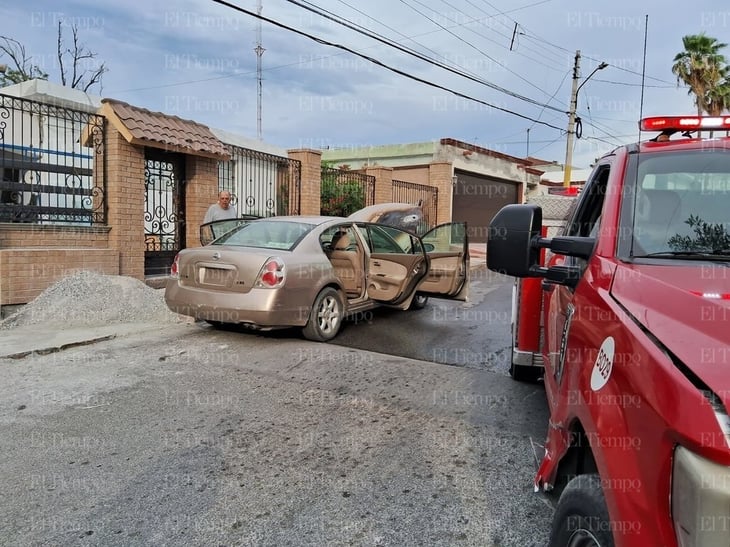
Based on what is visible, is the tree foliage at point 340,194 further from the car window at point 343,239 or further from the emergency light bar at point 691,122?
the emergency light bar at point 691,122

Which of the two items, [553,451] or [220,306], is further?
[220,306]

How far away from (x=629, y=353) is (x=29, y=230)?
8229 millimetres

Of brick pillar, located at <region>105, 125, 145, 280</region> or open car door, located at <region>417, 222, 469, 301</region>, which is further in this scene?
brick pillar, located at <region>105, 125, 145, 280</region>

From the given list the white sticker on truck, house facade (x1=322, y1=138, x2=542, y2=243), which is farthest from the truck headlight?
house facade (x1=322, y1=138, x2=542, y2=243)

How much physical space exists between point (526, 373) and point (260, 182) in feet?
26.9

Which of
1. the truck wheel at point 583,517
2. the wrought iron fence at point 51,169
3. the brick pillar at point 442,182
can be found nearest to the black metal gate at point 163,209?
the wrought iron fence at point 51,169

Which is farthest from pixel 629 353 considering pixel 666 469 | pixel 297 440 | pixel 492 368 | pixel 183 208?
pixel 183 208

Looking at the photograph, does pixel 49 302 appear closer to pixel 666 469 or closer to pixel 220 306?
pixel 220 306

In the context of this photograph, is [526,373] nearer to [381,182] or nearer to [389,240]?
[389,240]

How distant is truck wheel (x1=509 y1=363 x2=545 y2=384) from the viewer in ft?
16.7

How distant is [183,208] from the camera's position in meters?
10.0

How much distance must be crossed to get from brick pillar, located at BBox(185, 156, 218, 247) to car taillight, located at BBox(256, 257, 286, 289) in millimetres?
4486

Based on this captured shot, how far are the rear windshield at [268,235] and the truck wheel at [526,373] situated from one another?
275cm

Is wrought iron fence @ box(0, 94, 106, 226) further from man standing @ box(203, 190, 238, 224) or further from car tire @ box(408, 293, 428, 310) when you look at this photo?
car tire @ box(408, 293, 428, 310)
